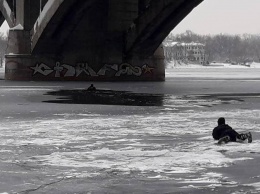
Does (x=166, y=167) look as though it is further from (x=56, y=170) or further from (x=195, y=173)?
(x=56, y=170)

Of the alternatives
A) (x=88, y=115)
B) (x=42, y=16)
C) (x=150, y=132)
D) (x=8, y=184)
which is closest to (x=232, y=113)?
(x=88, y=115)

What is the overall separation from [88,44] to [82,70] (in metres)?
2.46

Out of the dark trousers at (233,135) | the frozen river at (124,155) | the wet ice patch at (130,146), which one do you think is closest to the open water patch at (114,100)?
the frozen river at (124,155)

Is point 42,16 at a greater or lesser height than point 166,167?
greater

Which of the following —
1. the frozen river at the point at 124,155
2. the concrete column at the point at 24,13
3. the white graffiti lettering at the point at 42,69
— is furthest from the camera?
the white graffiti lettering at the point at 42,69

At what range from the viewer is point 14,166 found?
9.31m

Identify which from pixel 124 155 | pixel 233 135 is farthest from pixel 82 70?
pixel 124 155

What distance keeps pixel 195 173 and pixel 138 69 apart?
43756 mm

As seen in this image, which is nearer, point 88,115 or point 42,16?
point 88,115

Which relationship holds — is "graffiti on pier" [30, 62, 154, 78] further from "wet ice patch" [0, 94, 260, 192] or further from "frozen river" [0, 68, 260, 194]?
"wet ice patch" [0, 94, 260, 192]

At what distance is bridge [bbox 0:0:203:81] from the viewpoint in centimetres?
4791

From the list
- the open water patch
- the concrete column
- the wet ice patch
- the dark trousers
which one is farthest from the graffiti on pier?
the dark trousers

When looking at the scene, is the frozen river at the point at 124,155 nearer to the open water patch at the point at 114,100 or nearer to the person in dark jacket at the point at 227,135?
the person in dark jacket at the point at 227,135

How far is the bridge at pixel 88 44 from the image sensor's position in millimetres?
47906
